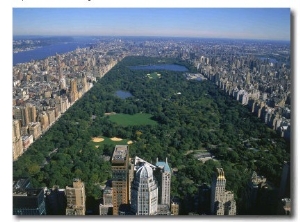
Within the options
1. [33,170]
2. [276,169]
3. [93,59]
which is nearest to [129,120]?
[93,59]

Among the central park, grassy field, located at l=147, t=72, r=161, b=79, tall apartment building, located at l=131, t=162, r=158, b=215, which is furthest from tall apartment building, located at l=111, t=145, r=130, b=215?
grassy field, located at l=147, t=72, r=161, b=79

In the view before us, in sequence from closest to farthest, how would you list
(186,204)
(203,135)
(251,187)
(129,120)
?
(186,204) < (251,187) < (203,135) < (129,120)

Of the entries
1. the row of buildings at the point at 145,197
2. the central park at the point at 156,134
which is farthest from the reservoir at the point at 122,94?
the row of buildings at the point at 145,197

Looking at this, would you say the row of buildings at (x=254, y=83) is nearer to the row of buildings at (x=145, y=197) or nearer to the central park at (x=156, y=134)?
the central park at (x=156, y=134)

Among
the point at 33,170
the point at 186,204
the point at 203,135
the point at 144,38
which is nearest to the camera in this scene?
the point at 186,204

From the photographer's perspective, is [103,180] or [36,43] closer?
[36,43]

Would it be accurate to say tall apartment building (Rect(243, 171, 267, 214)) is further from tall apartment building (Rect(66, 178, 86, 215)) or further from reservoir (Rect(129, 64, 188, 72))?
reservoir (Rect(129, 64, 188, 72))

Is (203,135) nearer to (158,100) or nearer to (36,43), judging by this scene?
(158,100)
